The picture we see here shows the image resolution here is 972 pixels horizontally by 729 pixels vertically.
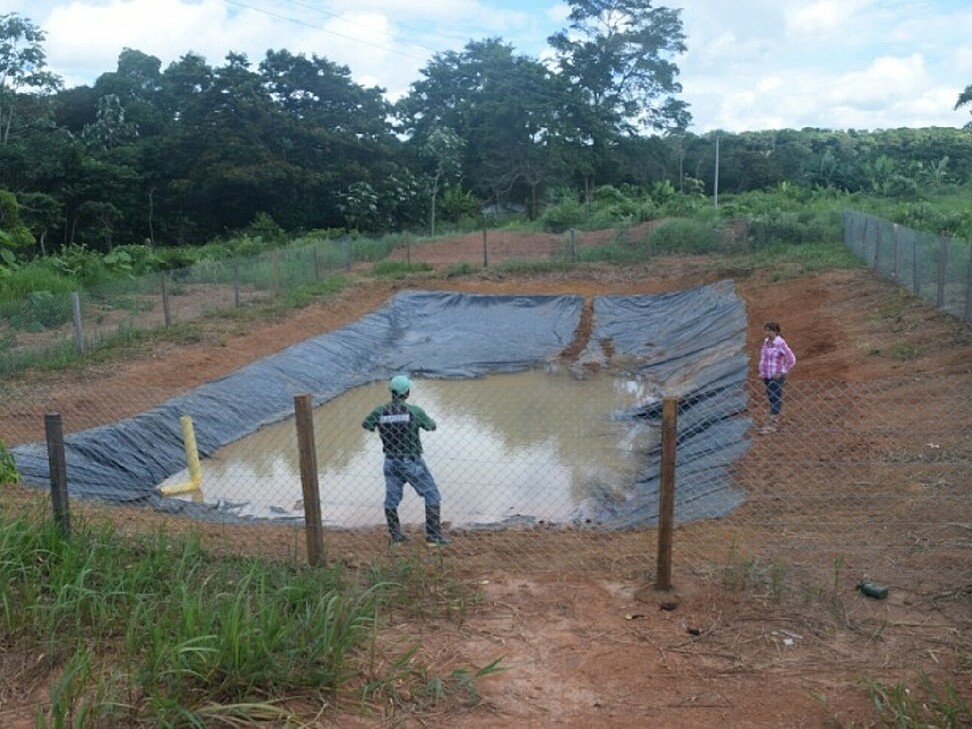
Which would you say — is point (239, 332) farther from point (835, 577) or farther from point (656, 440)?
point (835, 577)

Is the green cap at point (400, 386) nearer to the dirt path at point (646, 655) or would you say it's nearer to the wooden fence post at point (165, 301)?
the dirt path at point (646, 655)

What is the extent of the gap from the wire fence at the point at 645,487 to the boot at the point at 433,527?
155 mm

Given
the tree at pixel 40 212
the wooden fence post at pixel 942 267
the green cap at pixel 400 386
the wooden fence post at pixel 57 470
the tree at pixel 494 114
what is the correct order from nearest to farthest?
the wooden fence post at pixel 57 470, the green cap at pixel 400 386, the wooden fence post at pixel 942 267, the tree at pixel 40 212, the tree at pixel 494 114

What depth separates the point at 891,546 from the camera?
6.46 m

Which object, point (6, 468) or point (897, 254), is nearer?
point (6, 468)

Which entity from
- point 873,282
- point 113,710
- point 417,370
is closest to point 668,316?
point 873,282

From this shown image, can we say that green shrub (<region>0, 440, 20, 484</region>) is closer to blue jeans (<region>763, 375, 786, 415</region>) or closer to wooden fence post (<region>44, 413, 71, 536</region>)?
wooden fence post (<region>44, 413, 71, 536</region>)

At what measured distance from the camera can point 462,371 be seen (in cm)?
1992

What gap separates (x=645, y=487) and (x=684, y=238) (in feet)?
62.1

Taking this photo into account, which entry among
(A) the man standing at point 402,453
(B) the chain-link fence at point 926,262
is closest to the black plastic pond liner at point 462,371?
(A) the man standing at point 402,453

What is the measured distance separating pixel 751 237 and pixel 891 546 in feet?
73.8

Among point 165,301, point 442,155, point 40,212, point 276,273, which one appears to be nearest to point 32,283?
point 165,301

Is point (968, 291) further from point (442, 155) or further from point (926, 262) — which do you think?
point (442, 155)

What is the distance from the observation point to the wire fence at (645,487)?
655 cm
